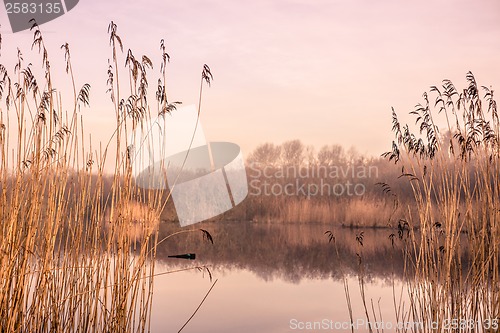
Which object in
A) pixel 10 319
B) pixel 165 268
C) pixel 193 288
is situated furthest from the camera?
pixel 165 268

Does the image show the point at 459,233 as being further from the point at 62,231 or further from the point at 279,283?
the point at 279,283

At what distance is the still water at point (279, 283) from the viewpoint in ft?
19.2

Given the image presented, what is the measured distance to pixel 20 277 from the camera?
2789 millimetres

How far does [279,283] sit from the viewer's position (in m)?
8.08

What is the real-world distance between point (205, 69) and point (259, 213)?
37.5 feet

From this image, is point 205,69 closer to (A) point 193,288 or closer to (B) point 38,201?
(B) point 38,201

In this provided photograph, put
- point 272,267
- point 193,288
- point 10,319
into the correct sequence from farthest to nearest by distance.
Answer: point 272,267 < point 193,288 < point 10,319

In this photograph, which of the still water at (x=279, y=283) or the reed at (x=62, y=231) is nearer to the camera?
the reed at (x=62, y=231)

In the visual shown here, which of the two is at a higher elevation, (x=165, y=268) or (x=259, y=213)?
(x=259, y=213)

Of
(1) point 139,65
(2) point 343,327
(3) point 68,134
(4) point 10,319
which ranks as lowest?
(2) point 343,327

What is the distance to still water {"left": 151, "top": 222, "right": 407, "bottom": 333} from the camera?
586 cm

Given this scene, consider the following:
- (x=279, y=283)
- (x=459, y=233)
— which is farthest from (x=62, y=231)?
(x=279, y=283)

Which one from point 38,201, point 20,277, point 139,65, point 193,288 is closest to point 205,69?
point 139,65

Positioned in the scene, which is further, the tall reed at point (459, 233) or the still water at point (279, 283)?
the still water at point (279, 283)
